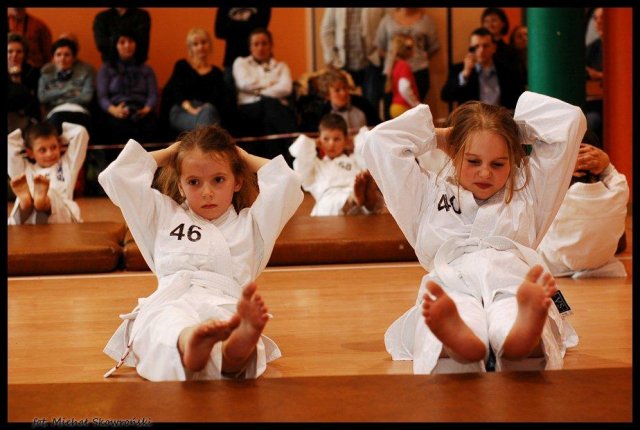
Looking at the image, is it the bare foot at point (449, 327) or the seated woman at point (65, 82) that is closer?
the bare foot at point (449, 327)

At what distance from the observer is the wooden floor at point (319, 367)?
2.43 metres

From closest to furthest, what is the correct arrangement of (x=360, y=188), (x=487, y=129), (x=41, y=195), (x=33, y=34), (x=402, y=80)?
(x=487, y=129)
(x=41, y=195)
(x=360, y=188)
(x=402, y=80)
(x=33, y=34)

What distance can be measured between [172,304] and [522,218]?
3.60 ft

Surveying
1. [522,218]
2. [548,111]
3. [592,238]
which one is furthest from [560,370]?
[592,238]

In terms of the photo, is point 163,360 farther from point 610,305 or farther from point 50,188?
point 50,188

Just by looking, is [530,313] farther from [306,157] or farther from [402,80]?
[402,80]

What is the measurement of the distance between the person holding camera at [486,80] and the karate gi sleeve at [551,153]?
4.52 m

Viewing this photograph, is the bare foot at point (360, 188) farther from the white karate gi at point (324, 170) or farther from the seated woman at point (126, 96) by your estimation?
the seated woman at point (126, 96)

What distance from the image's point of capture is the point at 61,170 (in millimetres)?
5883

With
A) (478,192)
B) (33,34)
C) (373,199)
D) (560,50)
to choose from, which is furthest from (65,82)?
(478,192)

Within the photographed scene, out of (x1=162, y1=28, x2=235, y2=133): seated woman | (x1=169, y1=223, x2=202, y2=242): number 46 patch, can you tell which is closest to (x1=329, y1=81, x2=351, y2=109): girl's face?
(x1=162, y1=28, x2=235, y2=133): seated woman

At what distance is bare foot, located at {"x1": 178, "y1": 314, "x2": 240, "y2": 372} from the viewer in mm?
2609

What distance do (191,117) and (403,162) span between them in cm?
470

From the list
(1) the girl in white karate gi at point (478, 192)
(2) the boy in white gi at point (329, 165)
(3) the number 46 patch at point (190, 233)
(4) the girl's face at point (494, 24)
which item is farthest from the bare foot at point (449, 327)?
(4) the girl's face at point (494, 24)
